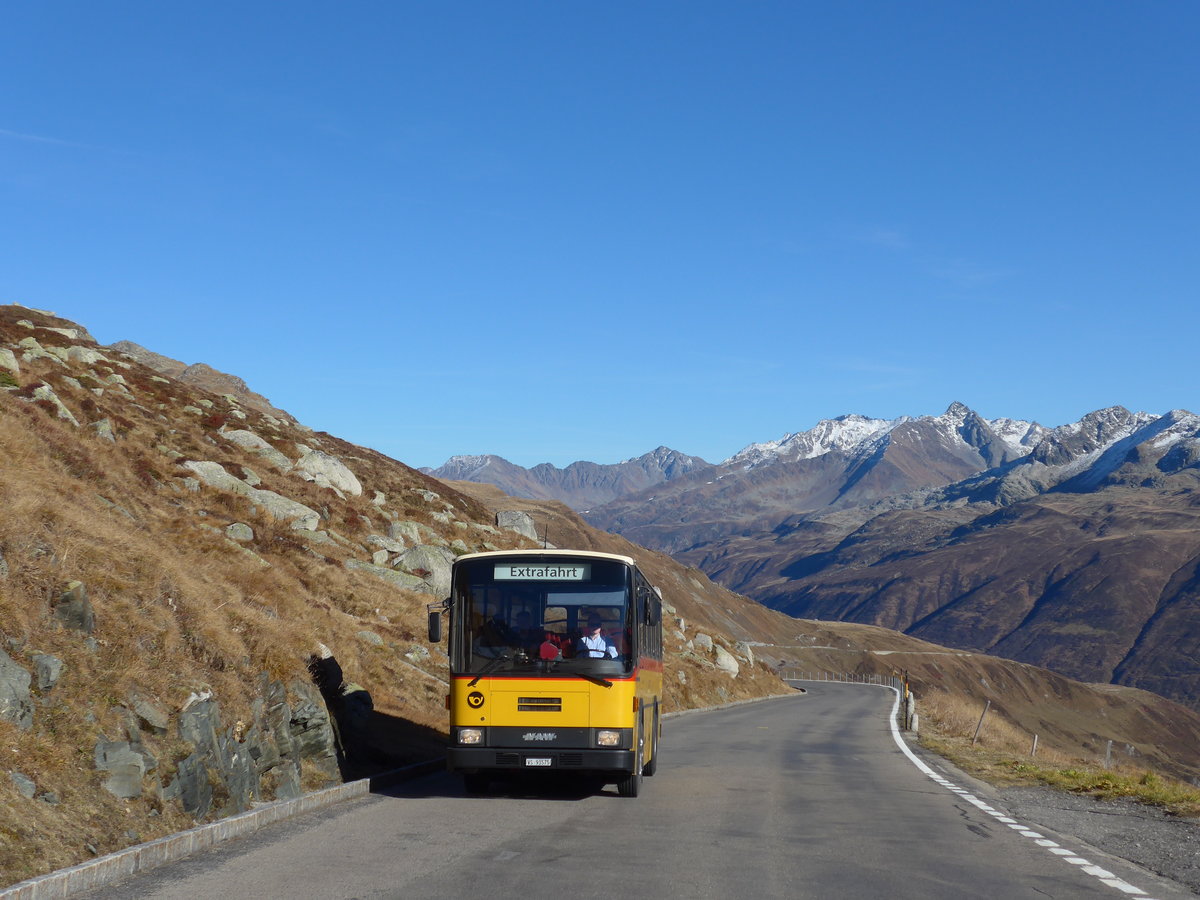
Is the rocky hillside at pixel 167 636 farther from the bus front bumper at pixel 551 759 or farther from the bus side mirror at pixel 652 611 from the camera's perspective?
the bus side mirror at pixel 652 611

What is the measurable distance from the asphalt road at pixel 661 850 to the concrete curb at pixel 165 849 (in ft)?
0.53

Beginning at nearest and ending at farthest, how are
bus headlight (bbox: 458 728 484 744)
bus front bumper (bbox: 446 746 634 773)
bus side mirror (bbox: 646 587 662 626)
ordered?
bus front bumper (bbox: 446 746 634 773)
bus headlight (bbox: 458 728 484 744)
bus side mirror (bbox: 646 587 662 626)

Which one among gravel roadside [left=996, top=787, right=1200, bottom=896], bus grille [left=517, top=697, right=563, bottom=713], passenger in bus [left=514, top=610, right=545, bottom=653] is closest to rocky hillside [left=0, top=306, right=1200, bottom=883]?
bus grille [left=517, top=697, right=563, bottom=713]

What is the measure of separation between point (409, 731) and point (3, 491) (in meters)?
8.75

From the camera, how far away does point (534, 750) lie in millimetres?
14367

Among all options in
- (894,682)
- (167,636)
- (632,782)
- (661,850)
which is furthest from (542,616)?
(894,682)

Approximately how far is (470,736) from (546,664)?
130cm

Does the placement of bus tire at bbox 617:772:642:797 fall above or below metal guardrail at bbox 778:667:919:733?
above

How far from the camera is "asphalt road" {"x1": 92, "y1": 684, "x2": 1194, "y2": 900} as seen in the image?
9188 mm

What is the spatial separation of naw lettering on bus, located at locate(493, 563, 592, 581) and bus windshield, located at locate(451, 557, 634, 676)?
13 mm

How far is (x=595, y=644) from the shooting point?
14.8 m

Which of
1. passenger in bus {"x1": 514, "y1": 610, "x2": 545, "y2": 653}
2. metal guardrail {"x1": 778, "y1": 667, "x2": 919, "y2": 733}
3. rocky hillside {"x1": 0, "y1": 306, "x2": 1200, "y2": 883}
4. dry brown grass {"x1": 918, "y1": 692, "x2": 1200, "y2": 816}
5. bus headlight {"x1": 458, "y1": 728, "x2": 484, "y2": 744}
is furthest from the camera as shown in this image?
metal guardrail {"x1": 778, "y1": 667, "x2": 919, "y2": 733}

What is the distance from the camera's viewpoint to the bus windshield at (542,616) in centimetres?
1476

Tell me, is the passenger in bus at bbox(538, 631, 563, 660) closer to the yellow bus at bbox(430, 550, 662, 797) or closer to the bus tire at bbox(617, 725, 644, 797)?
the yellow bus at bbox(430, 550, 662, 797)
